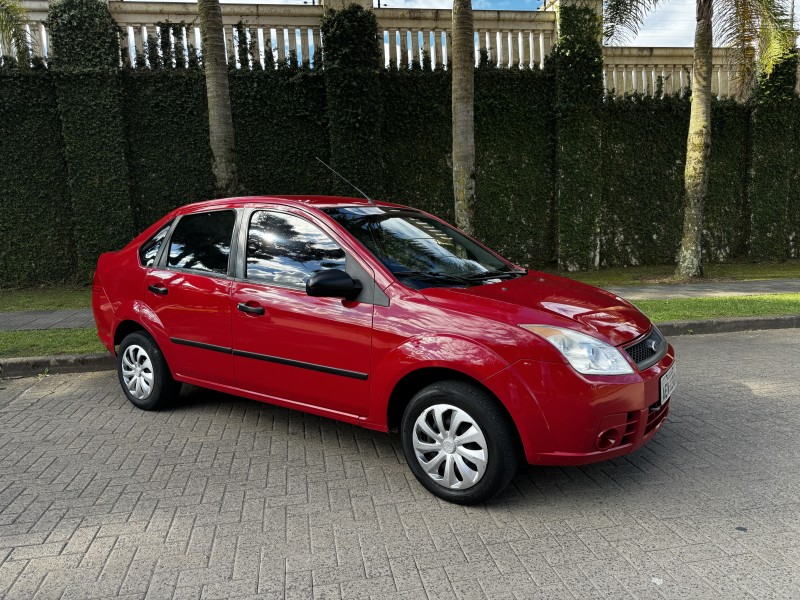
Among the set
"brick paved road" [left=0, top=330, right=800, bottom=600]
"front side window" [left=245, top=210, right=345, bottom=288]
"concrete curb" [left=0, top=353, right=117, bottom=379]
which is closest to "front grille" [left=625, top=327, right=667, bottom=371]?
"brick paved road" [left=0, top=330, right=800, bottom=600]

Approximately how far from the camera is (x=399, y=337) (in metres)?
3.40

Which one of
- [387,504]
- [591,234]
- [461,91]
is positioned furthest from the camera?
[591,234]

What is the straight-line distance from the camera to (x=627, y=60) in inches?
556

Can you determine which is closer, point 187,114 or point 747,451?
point 747,451

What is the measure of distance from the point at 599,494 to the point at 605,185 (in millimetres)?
12051

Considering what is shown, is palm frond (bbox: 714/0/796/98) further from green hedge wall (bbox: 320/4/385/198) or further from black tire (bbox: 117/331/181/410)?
black tire (bbox: 117/331/181/410)

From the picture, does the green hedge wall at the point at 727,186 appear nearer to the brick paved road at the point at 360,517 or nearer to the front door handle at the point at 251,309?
the brick paved road at the point at 360,517

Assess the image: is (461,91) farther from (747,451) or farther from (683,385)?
(747,451)

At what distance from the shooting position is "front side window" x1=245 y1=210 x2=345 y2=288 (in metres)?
3.90

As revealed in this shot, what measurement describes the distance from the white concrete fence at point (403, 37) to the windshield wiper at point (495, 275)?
9.44 metres

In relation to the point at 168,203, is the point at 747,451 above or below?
below

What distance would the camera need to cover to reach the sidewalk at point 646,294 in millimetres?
8336

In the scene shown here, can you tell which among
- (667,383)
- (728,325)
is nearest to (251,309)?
(667,383)

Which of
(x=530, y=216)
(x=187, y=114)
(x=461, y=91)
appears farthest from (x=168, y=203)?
(x=530, y=216)
